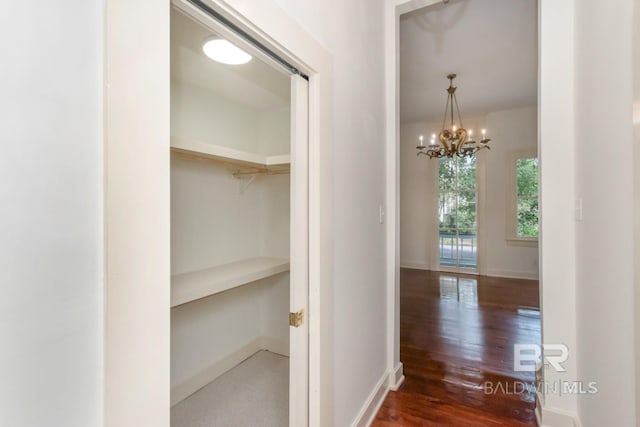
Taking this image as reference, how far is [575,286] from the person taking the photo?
1.72m

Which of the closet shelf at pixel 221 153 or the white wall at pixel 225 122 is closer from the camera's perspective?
the closet shelf at pixel 221 153

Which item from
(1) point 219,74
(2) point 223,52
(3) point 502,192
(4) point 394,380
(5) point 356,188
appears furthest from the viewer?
(3) point 502,192

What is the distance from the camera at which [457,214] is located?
621 centimetres

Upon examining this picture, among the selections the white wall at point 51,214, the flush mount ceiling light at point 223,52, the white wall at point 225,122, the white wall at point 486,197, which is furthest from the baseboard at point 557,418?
the white wall at point 486,197

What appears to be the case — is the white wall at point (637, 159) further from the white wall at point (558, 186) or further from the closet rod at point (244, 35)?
the closet rod at point (244, 35)

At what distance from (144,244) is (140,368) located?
25 cm

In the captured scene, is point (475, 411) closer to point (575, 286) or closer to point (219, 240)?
point (575, 286)

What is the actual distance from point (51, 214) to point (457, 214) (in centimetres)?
657

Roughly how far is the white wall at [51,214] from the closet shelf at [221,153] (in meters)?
1.07

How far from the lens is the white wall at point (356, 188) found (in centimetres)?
150

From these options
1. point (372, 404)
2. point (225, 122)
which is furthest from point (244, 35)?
point (372, 404)

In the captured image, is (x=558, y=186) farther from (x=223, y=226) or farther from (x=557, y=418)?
(x=223, y=226)

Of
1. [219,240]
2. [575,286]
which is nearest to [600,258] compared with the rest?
[575,286]

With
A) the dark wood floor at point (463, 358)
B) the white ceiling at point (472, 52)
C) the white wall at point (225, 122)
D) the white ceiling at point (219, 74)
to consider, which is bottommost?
the dark wood floor at point (463, 358)
